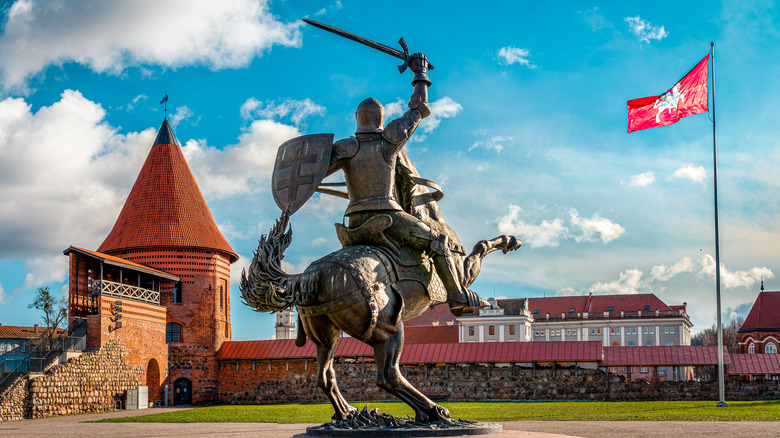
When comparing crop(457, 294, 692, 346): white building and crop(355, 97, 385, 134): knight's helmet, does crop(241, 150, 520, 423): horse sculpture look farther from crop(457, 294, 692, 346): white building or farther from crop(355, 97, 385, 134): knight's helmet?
crop(457, 294, 692, 346): white building

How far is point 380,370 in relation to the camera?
276 inches

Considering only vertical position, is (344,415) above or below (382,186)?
below

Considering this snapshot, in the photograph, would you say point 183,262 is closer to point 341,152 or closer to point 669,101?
point 669,101

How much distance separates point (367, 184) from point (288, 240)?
3.24 feet

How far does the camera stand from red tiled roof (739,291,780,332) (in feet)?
198

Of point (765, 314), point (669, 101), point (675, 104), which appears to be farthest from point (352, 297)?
point (765, 314)

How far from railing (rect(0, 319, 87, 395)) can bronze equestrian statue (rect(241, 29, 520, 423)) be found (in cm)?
1897

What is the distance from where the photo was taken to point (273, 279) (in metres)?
7.07

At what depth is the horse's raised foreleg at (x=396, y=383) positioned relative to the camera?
6992 millimetres

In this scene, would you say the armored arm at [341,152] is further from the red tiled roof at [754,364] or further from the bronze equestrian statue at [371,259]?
the red tiled roof at [754,364]

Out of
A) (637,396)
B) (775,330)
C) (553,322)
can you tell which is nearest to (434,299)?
(637,396)

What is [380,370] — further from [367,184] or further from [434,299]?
[367,184]

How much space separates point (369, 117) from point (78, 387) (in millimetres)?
21822

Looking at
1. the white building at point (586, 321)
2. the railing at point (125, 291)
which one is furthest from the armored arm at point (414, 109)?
the white building at point (586, 321)
